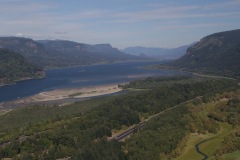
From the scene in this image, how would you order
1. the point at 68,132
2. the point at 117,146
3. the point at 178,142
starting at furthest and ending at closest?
the point at 68,132 → the point at 178,142 → the point at 117,146

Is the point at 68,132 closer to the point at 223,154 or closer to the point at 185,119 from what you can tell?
the point at 185,119

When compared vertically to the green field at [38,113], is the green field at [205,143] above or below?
above

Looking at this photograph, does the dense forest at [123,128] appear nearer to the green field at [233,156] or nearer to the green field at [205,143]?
the green field at [205,143]

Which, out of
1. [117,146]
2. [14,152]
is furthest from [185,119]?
[14,152]

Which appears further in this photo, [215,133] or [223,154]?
[215,133]

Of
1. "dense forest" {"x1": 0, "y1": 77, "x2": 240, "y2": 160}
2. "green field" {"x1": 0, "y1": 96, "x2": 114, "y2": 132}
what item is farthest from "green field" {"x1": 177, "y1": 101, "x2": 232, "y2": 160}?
"green field" {"x1": 0, "y1": 96, "x2": 114, "y2": 132}

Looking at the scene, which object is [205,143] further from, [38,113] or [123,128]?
[38,113]

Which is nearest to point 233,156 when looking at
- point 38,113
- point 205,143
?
point 205,143

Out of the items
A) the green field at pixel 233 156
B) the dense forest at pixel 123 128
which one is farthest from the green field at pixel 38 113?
the green field at pixel 233 156
